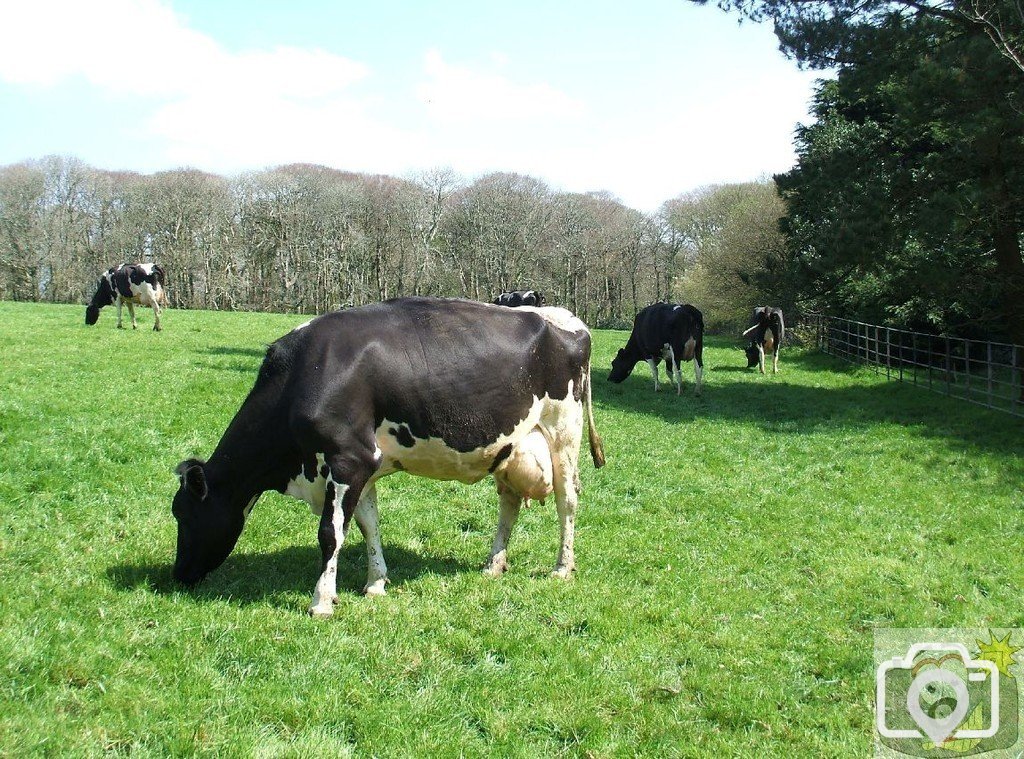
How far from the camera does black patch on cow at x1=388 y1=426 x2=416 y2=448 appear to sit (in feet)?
22.4

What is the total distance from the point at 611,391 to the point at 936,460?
9246 mm

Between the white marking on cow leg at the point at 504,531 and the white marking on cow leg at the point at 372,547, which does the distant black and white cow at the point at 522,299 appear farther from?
the white marking on cow leg at the point at 372,547

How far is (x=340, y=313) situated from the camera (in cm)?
720

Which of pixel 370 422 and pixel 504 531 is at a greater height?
pixel 370 422

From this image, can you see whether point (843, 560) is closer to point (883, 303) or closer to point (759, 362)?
point (759, 362)

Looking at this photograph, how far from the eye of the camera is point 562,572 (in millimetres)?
7543

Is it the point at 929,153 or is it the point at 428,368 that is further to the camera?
the point at 929,153

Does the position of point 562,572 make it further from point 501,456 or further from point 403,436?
point 403,436

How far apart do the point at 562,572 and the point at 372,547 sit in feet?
5.80

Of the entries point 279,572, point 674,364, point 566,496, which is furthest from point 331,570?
point 674,364

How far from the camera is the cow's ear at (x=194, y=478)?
6.75 m

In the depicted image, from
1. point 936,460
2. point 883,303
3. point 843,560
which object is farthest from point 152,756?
point 883,303

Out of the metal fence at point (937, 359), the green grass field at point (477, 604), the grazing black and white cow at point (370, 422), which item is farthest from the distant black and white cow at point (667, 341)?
the grazing black and white cow at point (370, 422)

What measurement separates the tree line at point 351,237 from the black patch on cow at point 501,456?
5630cm
